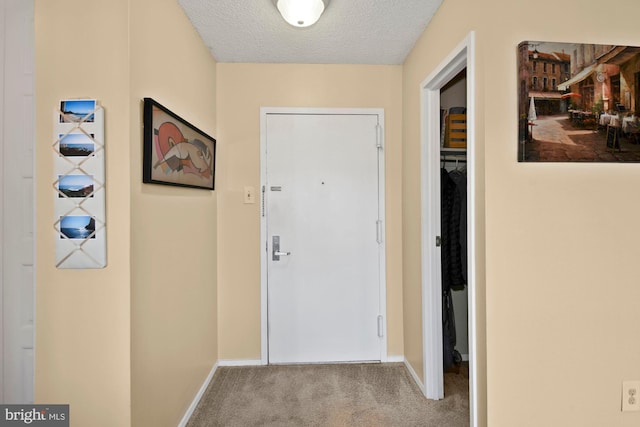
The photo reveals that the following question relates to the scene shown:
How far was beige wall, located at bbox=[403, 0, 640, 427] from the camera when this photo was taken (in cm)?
145

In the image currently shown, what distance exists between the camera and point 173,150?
5.92 feet

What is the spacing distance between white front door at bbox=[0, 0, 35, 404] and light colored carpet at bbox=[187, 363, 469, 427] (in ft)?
3.18

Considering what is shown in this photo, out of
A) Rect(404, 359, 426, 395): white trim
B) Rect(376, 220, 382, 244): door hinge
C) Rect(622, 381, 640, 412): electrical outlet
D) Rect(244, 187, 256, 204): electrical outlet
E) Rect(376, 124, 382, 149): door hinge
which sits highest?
Rect(376, 124, 382, 149): door hinge

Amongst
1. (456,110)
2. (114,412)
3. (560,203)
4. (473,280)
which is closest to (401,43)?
(456,110)

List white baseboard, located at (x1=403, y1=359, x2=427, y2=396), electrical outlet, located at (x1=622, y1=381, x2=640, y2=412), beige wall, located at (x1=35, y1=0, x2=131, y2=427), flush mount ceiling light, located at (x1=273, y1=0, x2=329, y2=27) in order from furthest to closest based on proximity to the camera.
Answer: white baseboard, located at (x1=403, y1=359, x2=427, y2=396), flush mount ceiling light, located at (x1=273, y1=0, x2=329, y2=27), electrical outlet, located at (x1=622, y1=381, x2=640, y2=412), beige wall, located at (x1=35, y1=0, x2=131, y2=427)

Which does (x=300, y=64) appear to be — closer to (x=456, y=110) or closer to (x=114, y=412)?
(x=456, y=110)

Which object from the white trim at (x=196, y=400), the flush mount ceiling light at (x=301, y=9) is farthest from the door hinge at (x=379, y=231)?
the white trim at (x=196, y=400)

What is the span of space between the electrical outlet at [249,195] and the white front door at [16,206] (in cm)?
135

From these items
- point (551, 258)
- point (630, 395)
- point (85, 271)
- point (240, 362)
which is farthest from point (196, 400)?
point (630, 395)

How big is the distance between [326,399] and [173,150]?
5.88ft

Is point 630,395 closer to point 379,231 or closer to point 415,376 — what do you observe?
point 415,376

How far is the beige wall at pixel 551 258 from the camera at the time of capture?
1454 mm

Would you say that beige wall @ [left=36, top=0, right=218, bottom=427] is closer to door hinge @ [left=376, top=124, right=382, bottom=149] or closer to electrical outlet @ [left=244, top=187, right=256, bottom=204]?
electrical outlet @ [left=244, top=187, right=256, bottom=204]

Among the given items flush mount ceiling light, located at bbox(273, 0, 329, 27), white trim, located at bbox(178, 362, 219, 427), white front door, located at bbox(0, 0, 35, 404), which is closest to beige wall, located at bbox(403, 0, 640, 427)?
flush mount ceiling light, located at bbox(273, 0, 329, 27)
